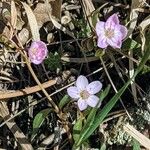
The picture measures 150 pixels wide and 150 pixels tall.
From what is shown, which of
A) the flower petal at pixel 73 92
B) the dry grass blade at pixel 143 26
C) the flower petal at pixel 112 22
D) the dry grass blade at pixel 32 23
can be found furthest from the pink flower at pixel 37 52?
the dry grass blade at pixel 143 26

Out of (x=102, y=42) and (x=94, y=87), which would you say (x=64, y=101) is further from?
(x=102, y=42)

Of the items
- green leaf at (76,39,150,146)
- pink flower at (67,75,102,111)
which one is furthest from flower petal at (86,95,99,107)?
green leaf at (76,39,150,146)

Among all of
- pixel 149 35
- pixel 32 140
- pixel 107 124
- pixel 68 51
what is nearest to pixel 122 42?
pixel 149 35

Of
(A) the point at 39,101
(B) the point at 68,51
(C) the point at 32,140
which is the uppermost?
(B) the point at 68,51

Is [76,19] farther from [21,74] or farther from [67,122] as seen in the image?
[67,122]

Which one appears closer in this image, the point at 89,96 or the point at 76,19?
the point at 89,96

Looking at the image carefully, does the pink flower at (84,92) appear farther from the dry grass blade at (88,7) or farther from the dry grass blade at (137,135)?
the dry grass blade at (88,7)

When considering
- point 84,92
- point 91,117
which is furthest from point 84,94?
point 91,117

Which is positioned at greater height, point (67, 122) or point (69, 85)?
point (69, 85)
